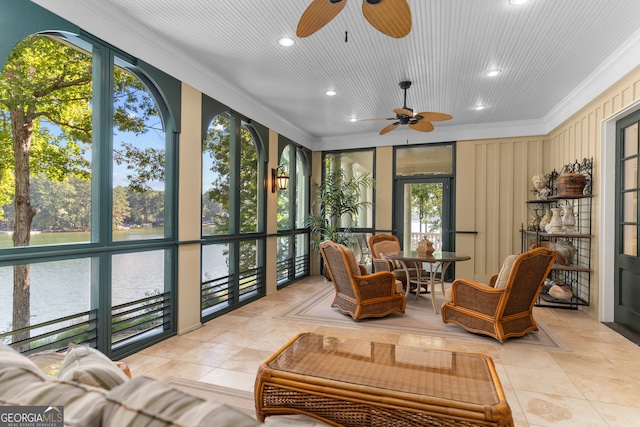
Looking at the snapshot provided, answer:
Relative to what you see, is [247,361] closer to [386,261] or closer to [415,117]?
[386,261]

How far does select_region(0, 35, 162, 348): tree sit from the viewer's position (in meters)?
2.27

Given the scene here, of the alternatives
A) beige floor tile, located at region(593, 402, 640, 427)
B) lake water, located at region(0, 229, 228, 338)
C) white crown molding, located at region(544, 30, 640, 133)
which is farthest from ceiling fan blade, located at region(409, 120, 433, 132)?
lake water, located at region(0, 229, 228, 338)

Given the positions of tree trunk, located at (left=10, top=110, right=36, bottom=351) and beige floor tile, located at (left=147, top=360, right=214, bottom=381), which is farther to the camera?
beige floor tile, located at (left=147, top=360, right=214, bottom=381)

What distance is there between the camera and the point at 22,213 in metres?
2.33

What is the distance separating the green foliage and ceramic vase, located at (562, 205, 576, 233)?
3.23 metres

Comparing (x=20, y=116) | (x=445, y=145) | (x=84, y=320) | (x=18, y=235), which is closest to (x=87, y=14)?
(x=20, y=116)

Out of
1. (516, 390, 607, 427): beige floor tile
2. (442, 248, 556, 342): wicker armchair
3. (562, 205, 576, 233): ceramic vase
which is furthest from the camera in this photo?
(562, 205, 576, 233): ceramic vase

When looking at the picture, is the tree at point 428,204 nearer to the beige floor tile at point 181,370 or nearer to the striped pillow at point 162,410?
the beige floor tile at point 181,370

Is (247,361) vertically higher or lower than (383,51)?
lower

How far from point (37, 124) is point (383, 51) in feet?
9.87

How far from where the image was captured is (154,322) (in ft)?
11.0

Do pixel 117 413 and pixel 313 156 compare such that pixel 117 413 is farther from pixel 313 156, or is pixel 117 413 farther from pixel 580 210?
pixel 313 156

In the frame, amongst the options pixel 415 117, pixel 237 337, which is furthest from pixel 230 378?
pixel 415 117

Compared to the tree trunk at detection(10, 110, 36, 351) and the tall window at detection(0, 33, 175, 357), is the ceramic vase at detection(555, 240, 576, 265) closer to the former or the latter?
the tall window at detection(0, 33, 175, 357)
